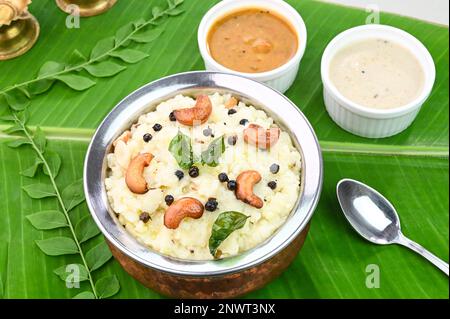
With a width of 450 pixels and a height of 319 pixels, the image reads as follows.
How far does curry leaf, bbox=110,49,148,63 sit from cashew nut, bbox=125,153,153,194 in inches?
56.5

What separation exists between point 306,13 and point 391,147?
1342mm

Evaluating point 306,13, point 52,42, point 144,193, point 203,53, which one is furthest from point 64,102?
point 306,13

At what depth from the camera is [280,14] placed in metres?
5.15

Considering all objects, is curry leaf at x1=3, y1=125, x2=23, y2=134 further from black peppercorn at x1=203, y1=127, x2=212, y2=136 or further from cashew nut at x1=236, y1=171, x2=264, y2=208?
cashew nut at x1=236, y1=171, x2=264, y2=208

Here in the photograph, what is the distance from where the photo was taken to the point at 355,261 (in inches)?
171

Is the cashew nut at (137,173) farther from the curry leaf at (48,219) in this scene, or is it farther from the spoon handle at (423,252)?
the spoon handle at (423,252)

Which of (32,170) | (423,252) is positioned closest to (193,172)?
(32,170)

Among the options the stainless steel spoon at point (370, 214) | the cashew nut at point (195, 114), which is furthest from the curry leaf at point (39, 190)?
the stainless steel spoon at point (370, 214)

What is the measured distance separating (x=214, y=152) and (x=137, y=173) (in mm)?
461

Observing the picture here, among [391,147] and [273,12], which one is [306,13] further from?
[391,147]

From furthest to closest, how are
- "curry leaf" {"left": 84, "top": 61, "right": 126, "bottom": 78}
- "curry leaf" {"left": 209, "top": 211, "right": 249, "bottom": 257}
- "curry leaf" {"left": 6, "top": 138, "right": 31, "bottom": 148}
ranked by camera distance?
"curry leaf" {"left": 84, "top": 61, "right": 126, "bottom": 78} < "curry leaf" {"left": 6, "top": 138, "right": 31, "bottom": 148} < "curry leaf" {"left": 209, "top": 211, "right": 249, "bottom": 257}

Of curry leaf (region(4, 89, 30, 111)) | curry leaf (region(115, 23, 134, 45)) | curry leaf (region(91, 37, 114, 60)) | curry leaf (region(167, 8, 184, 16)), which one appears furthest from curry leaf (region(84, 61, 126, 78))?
curry leaf (region(167, 8, 184, 16))

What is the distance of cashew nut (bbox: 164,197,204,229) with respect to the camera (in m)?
3.75

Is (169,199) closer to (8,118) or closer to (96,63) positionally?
(8,118)
